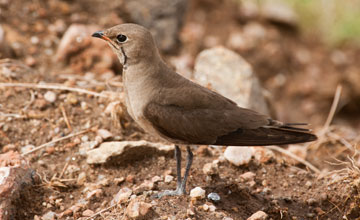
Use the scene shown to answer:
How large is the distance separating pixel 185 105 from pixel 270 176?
141cm

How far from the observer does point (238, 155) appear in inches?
202

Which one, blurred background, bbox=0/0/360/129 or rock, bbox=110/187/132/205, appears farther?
blurred background, bbox=0/0/360/129

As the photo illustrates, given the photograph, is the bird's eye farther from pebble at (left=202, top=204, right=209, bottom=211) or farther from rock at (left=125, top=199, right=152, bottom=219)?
pebble at (left=202, top=204, right=209, bottom=211)

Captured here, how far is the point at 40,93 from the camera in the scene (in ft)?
18.5

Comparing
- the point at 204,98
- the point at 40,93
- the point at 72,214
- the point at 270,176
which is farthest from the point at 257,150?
the point at 40,93

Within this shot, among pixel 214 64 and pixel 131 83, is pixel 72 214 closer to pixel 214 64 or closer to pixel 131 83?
pixel 131 83

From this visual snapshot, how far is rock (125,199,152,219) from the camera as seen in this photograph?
12.8 feet

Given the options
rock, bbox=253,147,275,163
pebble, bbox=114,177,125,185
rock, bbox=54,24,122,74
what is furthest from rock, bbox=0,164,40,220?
rock, bbox=54,24,122,74

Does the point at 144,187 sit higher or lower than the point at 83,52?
lower

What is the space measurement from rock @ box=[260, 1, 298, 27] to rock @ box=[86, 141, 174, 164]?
18.7 feet

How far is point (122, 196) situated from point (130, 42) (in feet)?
4.49

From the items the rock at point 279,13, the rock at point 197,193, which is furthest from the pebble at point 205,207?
the rock at point 279,13

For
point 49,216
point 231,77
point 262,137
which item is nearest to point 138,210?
point 49,216

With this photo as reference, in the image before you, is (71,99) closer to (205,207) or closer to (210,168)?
(210,168)
